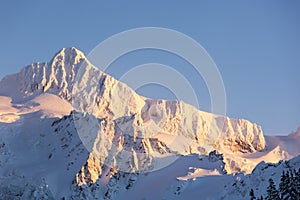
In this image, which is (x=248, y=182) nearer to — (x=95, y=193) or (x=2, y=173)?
(x=95, y=193)

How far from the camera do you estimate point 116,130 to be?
182 meters

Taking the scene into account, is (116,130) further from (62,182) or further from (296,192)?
(296,192)

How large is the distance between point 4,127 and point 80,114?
2729cm

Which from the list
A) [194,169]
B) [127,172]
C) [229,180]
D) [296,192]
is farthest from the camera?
[127,172]

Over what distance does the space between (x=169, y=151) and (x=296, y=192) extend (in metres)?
99.3

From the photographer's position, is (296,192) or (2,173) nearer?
(296,192)

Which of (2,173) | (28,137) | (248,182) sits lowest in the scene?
(248,182)

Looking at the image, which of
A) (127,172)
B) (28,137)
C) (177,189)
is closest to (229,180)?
(177,189)

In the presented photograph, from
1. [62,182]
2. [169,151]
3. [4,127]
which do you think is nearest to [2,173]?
[62,182]

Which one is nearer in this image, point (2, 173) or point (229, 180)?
point (229, 180)

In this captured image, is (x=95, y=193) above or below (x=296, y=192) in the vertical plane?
above

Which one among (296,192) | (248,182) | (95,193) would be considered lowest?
(296,192)

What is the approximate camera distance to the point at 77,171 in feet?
534

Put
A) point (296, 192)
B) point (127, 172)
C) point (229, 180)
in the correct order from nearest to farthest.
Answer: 1. point (296, 192)
2. point (229, 180)
3. point (127, 172)
